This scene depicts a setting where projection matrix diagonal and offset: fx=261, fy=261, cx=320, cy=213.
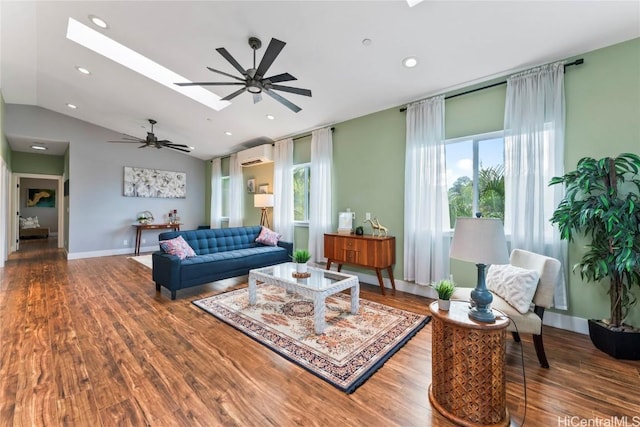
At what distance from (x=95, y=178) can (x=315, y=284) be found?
7028 mm

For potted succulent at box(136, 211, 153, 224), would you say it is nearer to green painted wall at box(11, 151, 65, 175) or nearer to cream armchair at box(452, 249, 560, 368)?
green painted wall at box(11, 151, 65, 175)

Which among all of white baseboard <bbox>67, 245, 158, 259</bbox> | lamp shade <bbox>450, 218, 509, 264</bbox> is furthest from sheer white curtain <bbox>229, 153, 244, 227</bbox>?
lamp shade <bbox>450, 218, 509, 264</bbox>

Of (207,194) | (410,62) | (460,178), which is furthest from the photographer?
(207,194)

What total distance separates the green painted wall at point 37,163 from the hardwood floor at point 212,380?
22.6 ft

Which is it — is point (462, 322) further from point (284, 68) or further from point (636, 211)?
point (284, 68)

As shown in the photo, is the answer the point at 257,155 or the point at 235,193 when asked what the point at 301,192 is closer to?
the point at 257,155

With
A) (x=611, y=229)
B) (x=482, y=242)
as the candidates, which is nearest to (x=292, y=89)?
(x=482, y=242)

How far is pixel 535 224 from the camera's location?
112 inches

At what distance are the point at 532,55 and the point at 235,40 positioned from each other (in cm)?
325

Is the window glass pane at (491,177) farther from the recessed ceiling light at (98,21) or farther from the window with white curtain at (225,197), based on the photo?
the window with white curtain at (225,197)

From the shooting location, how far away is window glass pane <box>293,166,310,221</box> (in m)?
5.55

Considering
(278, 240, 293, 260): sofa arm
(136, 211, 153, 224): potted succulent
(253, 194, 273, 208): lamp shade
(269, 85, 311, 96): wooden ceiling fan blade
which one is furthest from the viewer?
(136, 211, 153, 224): potted succulent

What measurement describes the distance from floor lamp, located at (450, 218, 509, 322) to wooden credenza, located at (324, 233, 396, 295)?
2192 mm

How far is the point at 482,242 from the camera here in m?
1.55
